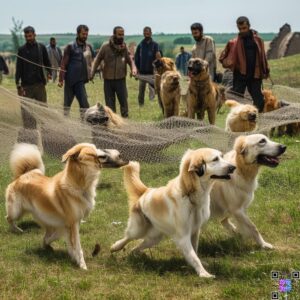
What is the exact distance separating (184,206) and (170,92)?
761cm

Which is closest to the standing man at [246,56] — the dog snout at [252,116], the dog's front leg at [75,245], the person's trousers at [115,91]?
the dog snout at [252,116]

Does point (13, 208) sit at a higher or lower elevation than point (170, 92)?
lower

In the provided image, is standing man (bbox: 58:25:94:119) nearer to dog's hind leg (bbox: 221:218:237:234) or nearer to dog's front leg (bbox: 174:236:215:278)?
dog's hind leg (bbox: 221:218:237:234)

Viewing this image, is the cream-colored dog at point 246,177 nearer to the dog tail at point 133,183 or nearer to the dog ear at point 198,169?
the dog tail at point 133,183

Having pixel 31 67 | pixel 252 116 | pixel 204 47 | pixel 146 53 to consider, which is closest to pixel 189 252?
pixel 252 116

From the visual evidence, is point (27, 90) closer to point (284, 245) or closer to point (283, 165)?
point (283, 165)

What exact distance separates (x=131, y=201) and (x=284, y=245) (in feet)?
5.35

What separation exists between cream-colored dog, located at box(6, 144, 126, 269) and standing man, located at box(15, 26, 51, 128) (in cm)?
446

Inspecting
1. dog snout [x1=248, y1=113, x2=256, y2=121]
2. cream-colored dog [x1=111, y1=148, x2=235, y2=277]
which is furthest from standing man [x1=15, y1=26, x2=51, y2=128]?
cream-colored dog [x1=111, y1=148, x2=235, y2=277]

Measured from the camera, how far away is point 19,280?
16.4ft

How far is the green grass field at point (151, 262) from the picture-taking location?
4715 millimetres

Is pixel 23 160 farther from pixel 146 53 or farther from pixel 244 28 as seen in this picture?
pixel 146 53

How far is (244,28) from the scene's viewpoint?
10523mm

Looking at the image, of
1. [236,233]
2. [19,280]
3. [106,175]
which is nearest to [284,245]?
[236,233]
